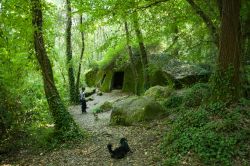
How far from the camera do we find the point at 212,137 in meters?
7.62

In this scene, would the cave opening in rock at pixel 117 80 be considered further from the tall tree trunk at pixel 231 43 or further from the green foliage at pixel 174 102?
the tall tree trunk at pixel 231 43

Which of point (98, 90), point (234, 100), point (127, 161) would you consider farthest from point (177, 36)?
point (98, 90)

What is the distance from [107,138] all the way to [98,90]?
677 inches

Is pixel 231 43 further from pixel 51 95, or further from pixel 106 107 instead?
pixel 106 107

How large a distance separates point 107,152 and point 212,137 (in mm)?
3454

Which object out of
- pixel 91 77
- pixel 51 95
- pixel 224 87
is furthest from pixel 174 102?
pixel 91 77

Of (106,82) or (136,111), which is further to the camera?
(106,82)

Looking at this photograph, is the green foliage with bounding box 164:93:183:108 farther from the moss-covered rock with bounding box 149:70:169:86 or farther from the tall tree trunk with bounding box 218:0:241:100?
the moss-covered rock with bounding box 149:70:169:86

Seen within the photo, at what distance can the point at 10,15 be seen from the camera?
36.8 feet

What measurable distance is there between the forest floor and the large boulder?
1.34 ft

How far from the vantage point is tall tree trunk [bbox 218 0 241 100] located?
924cm

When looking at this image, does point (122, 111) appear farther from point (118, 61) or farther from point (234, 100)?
point (118, 61)

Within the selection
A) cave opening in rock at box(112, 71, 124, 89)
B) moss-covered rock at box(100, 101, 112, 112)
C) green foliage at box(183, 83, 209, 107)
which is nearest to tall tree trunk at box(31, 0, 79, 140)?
green foliage at box(183, 83, 209, 107)

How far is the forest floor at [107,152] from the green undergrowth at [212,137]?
62 cm
